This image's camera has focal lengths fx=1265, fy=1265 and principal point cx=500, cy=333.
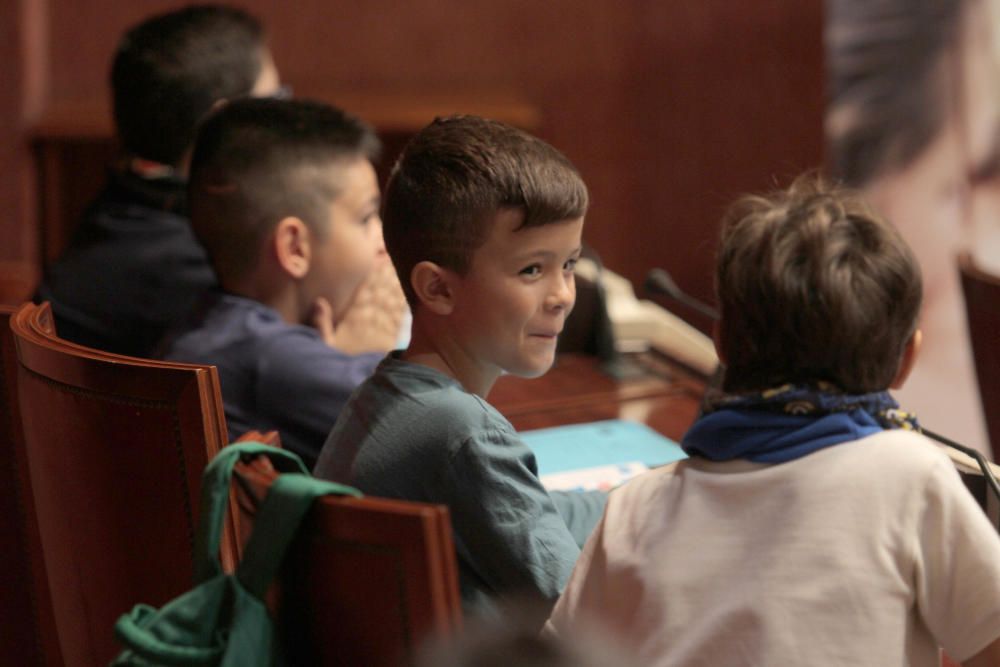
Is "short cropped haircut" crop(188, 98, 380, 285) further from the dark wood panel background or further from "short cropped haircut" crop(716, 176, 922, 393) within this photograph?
the dark wood panel background

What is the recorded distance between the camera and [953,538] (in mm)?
897

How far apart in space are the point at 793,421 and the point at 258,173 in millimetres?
1082

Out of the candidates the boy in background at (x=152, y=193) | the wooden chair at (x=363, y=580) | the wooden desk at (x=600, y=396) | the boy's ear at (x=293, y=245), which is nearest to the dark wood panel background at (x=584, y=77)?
the wooden desk at (x=600, y=396)

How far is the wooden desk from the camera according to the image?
191 centimetres

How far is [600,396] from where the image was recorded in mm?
2037

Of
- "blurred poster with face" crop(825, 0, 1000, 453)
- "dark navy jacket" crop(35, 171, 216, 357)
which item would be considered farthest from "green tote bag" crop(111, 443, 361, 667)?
"blurred poster with face" crop(825, 0, 1000, 453)

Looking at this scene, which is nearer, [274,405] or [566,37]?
[274,405]

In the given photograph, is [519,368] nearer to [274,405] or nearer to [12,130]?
[274,405]

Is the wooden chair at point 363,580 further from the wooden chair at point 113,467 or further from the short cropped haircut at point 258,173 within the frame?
the short cropped haircut at point 258,173

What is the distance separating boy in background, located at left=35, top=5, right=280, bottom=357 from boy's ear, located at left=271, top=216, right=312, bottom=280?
0.43 metres

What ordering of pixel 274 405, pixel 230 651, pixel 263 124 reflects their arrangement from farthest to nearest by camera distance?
pixel 263 124, pixel 274 405, pixel 230 651

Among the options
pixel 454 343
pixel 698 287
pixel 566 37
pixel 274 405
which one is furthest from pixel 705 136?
pixel 454 343

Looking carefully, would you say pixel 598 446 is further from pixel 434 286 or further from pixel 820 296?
pixel 820 296

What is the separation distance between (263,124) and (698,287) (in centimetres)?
200
